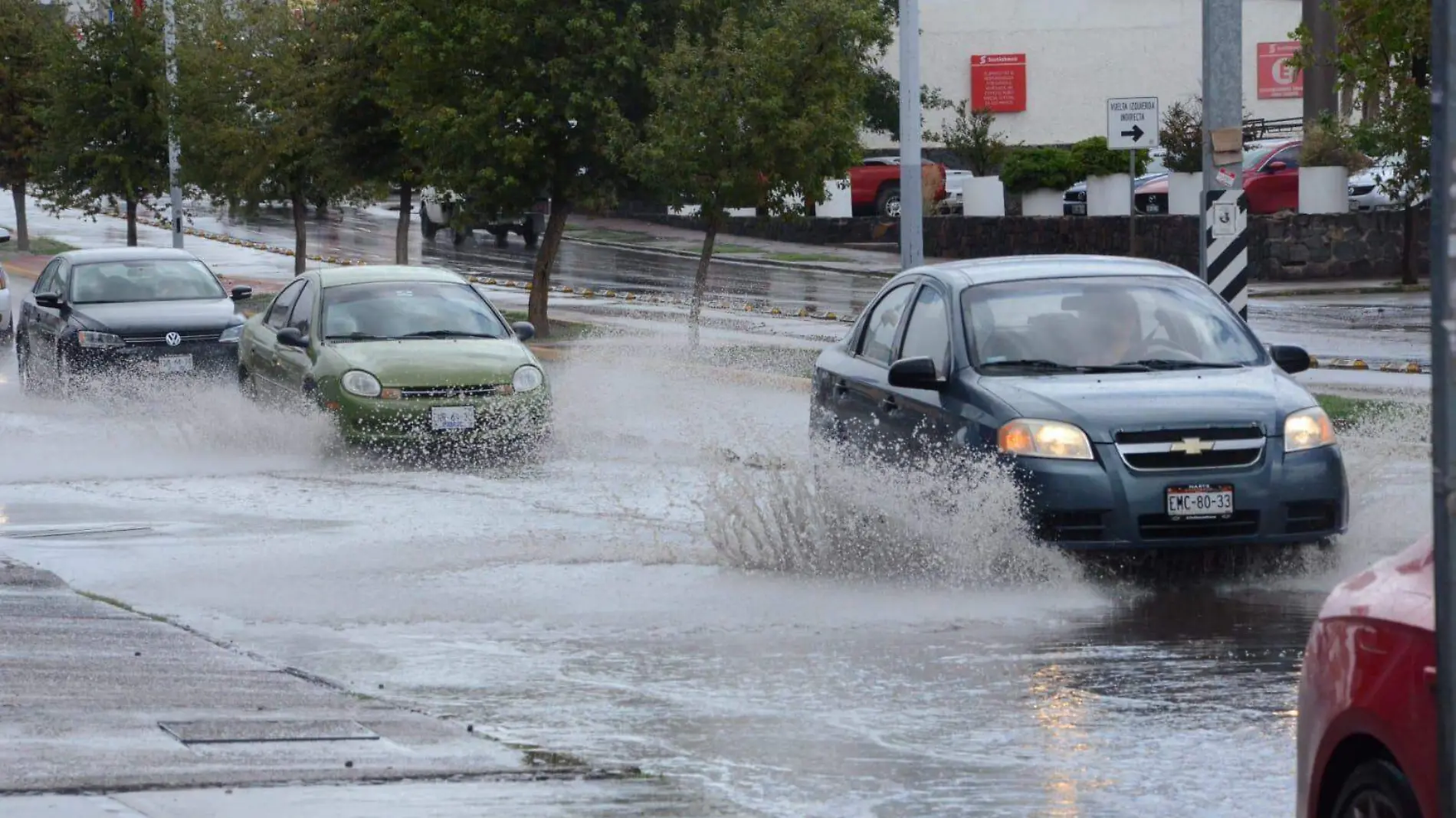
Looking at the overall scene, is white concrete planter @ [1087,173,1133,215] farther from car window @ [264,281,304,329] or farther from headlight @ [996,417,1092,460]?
headlight @ [996,417,1092,460]

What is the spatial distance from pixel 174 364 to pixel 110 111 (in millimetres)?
20768

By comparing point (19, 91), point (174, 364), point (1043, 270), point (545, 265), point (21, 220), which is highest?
point (19, 91)

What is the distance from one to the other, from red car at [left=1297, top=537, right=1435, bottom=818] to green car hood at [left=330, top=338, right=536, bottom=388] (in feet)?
38.1

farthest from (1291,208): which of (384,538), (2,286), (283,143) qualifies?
(384,538)

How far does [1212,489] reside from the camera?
9.77 m

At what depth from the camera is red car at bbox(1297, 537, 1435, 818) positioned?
4.25 meters

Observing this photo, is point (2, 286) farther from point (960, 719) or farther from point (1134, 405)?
point (960, 719)

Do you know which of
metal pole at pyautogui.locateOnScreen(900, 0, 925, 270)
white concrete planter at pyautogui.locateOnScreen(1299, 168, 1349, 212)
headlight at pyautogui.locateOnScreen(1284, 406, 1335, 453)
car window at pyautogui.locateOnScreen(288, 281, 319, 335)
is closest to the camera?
headlight at pyautogui.locateOnScreen(1284, 406, 1335, 453)

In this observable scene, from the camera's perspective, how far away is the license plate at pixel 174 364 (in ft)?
68.7

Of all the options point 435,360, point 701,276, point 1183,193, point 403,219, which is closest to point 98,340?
point 435,360

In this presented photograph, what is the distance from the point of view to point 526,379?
16.3m

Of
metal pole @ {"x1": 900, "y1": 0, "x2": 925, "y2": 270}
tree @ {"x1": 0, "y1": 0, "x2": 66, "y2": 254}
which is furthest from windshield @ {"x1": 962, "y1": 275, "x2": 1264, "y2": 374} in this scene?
tree @ {"x1": 0, "y1": 0, "x2": 66, "y2": 254}

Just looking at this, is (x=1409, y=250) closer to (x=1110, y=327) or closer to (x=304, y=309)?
(x=304, y=309)

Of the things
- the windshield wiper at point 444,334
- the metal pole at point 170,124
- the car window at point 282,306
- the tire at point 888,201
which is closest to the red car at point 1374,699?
the windshield wiper at point 444,334
